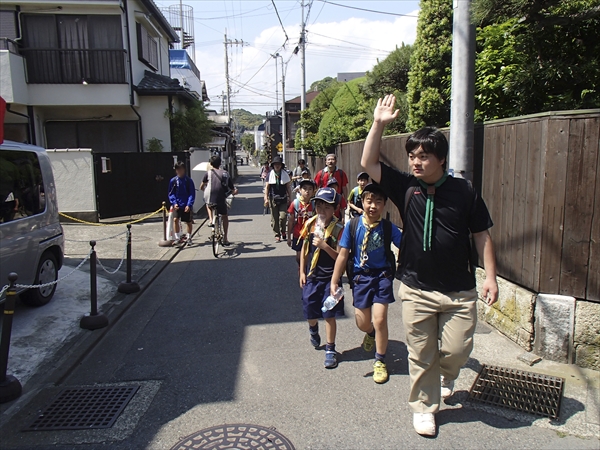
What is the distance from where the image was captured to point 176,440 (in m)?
3.57

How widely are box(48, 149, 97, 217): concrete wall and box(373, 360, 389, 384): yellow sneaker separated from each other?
1187 cm

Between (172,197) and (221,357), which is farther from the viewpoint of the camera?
(172,197)

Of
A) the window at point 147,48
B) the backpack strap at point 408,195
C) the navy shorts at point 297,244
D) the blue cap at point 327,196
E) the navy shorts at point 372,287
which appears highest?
the window at point 147,48

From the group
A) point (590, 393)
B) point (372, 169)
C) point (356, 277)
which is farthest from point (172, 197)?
point (590, 393)

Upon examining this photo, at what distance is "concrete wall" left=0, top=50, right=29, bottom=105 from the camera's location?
14.8 m

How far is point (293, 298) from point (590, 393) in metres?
3.81

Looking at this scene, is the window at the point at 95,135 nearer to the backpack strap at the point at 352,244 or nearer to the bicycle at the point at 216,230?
the bicycle at the point at 216,230

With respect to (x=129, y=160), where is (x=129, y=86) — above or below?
above

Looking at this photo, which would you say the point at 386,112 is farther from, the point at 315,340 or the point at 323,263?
the point at 315,340

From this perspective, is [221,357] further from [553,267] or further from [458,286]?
[553,267]

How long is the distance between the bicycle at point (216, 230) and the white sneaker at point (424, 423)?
22.4 ft

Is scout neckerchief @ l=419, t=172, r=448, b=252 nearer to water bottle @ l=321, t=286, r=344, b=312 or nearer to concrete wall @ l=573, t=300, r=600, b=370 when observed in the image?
water bottle @ l=321, t=286, r=344, b=312

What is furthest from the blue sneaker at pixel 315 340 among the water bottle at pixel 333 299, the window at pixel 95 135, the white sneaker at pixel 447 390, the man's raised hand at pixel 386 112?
the window at pixel 95 135

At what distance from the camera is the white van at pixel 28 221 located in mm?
5695
